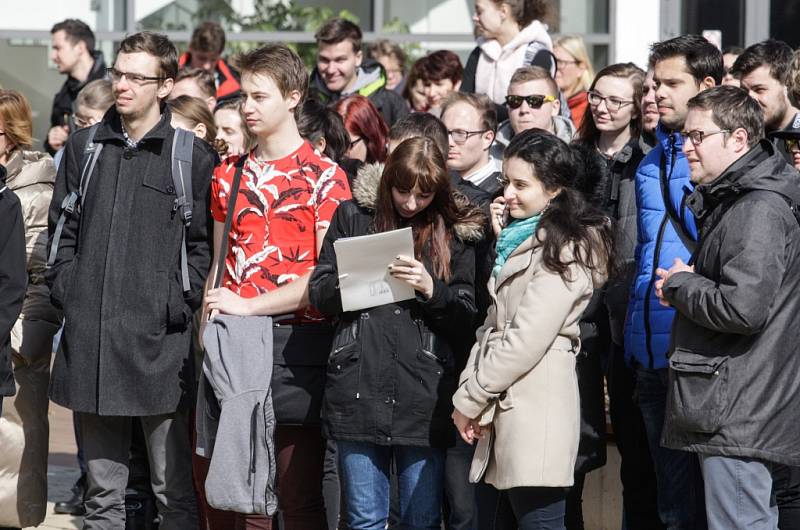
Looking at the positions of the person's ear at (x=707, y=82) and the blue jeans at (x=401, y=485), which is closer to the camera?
the blue jeans at (x=401, y=485)

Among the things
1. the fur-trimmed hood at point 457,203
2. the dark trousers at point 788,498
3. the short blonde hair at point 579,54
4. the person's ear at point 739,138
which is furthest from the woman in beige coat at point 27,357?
the short blonde hair at point 579,54

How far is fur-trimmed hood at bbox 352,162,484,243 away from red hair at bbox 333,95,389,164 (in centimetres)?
153

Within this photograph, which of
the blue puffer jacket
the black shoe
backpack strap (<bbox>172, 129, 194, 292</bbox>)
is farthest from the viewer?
the black shoe

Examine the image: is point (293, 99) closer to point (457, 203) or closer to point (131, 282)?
point (457, 203)

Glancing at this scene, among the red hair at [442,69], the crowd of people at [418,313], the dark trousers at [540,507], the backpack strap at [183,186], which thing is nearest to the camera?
the crowd of people at [418,313]

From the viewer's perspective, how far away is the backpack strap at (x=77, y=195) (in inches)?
215

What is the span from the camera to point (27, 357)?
5.88m

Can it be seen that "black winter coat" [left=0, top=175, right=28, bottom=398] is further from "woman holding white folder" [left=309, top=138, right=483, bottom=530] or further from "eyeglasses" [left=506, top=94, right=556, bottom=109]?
"eyeglasses" [left=506, top=94, right=556, bottom=109]

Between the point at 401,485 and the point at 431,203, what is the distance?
1.09 m

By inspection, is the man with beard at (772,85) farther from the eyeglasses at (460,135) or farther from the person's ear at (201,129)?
the person's ear at (201,129)

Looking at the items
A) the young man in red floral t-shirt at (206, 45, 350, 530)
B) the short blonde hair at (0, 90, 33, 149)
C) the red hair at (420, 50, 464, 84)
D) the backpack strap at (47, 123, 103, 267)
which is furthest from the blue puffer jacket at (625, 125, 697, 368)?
the red hair at (420, 50, 464, 84)

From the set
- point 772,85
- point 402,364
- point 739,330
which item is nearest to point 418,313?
point 402,364

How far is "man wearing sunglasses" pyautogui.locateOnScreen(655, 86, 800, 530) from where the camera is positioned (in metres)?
4.41

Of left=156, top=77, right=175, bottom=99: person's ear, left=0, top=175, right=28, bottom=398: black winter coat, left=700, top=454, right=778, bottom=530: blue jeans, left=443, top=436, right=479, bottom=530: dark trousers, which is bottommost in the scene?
left=443, top=436, right=479, bottom=530: dark trousers
